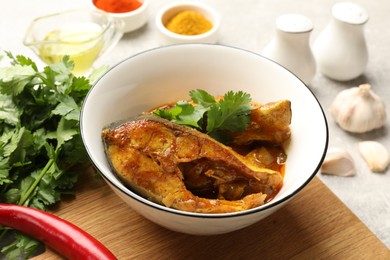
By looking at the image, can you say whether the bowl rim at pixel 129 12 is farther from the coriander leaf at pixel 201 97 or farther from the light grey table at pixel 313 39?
the coriander leaf at pixel 201 97

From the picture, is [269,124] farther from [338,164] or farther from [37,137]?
[37,137]

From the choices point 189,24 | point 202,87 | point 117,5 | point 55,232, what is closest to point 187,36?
point 189,24

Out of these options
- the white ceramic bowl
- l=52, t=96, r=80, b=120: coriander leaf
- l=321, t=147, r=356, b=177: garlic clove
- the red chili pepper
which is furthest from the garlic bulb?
the red chili pepper

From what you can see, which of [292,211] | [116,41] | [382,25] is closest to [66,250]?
[292,211]

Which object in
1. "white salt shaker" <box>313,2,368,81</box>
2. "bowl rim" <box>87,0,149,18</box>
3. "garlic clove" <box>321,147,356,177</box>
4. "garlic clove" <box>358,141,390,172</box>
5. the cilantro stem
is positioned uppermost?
the cilantro stem

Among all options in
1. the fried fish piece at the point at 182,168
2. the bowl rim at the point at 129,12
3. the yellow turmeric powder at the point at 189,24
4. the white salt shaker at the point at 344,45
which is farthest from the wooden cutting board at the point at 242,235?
the bowl rim at the point at 129,12

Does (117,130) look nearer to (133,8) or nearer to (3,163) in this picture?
(3,163)

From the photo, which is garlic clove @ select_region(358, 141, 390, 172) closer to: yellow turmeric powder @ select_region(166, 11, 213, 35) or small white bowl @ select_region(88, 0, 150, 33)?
yellow turmeric powder @ select_region(166, 11, 213, 35)
